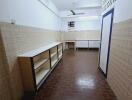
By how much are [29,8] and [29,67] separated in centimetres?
171

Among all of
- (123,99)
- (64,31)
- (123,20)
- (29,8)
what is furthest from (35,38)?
(64,31)

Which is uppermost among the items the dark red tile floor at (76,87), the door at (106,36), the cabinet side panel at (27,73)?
the door at (106,36)

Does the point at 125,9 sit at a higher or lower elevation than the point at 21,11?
lower

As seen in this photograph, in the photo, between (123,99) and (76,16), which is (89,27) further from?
(123,99)

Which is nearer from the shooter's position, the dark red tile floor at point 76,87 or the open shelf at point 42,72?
the dark red tile floor at point 76,87

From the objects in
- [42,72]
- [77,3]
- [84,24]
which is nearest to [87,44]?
[84,24]

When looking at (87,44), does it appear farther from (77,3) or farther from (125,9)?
(125,9)

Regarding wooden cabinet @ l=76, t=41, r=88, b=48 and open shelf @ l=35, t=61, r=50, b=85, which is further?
wooden cabinet @ l=76, t=41, r=88, b=48

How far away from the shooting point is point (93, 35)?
7.57m

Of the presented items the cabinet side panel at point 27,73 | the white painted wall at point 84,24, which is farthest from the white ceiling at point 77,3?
the cabinet side panel at point 27,73

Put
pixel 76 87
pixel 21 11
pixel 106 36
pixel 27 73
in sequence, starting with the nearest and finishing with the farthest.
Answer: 1. pixel 27 73
2. pixel 21 11
3. pixel 76 87
4. pixel 106 36

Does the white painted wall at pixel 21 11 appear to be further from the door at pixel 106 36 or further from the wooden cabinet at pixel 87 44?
the wooden cabinet at pixel 87 44

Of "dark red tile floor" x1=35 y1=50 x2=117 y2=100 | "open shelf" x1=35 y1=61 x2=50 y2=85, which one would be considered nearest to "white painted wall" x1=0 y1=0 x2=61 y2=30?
"open shelf" x1=35 y1=61 x2=50 y2=85

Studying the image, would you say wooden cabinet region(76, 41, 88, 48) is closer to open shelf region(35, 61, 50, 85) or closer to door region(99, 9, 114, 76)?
door region(99, 9, 114, 76)
